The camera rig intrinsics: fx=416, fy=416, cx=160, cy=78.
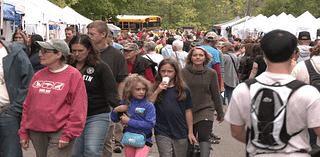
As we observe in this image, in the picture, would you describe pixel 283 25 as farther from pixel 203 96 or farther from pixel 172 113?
pixel 172 113

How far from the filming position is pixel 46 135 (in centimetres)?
395

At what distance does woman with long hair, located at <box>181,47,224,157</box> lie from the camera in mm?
5531

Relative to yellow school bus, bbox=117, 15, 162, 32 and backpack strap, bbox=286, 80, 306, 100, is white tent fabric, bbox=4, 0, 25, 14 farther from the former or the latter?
yellow school bus, bbox=117, 15, 162, 32

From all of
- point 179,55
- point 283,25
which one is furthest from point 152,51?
point 283,25

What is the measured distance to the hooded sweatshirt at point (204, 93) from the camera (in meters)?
5.59

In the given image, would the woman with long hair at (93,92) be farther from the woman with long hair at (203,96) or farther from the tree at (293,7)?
the tree at (293,7)

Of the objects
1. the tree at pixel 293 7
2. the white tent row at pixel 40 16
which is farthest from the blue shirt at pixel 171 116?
the tree at pixel 293 7

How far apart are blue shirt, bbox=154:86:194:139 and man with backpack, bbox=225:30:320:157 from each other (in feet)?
7.28

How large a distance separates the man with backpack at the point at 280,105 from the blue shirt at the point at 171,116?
222 cm

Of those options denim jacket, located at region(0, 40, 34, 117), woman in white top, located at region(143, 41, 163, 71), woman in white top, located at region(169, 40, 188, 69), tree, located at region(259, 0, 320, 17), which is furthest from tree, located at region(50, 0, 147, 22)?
denim jacket, located at region(0, 40, 34, 117)

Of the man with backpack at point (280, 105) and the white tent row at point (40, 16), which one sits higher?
the white tent row at point (40, 16)

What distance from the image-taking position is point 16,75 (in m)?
4.70

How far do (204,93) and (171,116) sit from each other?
36.7 inches

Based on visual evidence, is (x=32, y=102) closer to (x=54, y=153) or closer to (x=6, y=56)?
(x=54, y=153)
